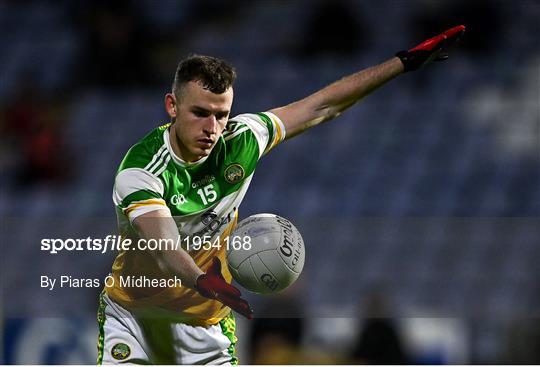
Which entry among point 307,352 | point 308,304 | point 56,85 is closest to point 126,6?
point 56,85

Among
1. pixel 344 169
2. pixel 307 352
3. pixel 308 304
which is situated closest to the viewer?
pixel 307 352

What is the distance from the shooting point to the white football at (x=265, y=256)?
13.6ft

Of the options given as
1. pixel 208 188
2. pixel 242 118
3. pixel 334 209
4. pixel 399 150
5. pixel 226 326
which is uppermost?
pixel 399 150

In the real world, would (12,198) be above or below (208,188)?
above

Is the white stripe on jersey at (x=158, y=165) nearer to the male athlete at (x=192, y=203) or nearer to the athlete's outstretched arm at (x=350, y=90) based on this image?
the male athlete at (x=192, y=203)

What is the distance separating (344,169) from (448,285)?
175cm

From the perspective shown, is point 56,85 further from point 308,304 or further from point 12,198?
point 308,304

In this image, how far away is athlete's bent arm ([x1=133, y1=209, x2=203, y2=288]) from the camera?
3.97 meters

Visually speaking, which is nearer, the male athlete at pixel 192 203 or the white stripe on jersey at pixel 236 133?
the male athlete at pixel 192 203

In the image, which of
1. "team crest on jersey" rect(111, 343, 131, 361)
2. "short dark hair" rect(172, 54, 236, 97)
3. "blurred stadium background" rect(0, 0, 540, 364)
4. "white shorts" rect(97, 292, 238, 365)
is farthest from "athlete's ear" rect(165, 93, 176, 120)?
"blurred stadium background" rect(0, 0, 540, 364)

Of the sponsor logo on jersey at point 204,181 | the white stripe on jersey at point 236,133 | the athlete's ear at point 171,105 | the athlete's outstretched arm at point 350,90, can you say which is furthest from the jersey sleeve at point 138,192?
the athlete's outstretched arm at point 350,90

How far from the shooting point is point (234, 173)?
167 inches

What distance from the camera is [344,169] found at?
9.42 m

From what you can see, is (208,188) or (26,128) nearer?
(208,188)
